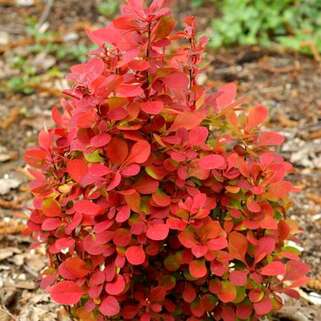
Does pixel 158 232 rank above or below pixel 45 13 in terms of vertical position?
above

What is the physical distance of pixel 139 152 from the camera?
1875 mm

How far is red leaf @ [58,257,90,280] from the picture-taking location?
2027mm

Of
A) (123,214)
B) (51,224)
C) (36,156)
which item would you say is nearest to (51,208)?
(51,224)

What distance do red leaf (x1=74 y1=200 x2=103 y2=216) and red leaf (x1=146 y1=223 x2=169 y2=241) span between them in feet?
0.48

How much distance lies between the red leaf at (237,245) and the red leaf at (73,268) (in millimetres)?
409

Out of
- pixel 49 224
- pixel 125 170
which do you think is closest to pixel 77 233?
pixel 49 224

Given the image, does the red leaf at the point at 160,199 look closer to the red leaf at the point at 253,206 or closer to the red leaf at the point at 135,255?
the red leaf at the point at 135,255

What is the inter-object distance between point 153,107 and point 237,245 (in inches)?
18.5

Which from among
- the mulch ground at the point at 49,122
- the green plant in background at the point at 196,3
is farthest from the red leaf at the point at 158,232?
the green plant in background at the point at 196,3

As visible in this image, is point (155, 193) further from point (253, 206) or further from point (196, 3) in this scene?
point (196, 3)

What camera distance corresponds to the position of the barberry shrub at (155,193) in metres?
1.89

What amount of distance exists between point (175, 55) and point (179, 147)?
27 centimetres

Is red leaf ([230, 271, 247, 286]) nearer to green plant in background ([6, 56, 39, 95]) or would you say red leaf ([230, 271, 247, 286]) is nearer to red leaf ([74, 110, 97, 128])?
red leaf ([74, 110, 97, 128])

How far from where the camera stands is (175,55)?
2020 millimetres
